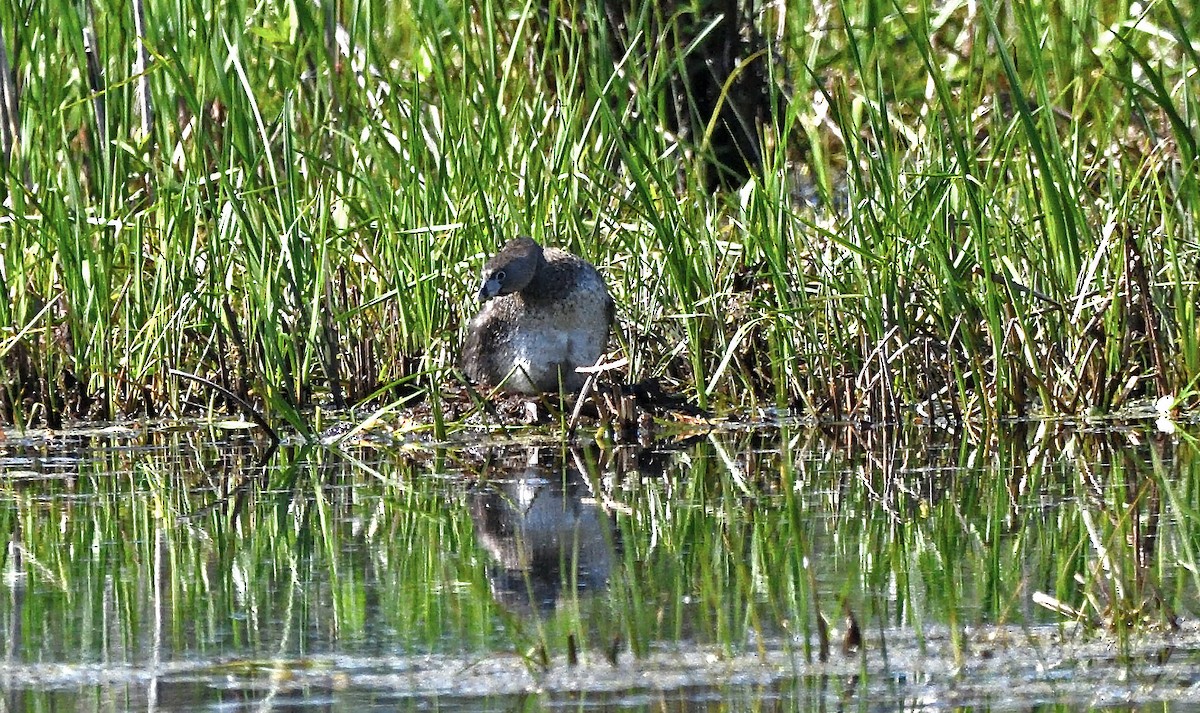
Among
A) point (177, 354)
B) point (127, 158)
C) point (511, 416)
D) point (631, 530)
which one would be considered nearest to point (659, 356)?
point (511, 416)

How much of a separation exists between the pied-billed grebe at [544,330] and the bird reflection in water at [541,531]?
786mm

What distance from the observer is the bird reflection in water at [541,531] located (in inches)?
139

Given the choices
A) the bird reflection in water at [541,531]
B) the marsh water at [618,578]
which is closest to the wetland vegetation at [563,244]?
the marsh water at [618,578]

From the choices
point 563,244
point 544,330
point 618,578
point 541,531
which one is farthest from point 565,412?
point 618,578

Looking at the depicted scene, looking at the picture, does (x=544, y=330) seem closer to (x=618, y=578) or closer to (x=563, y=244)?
(x=563, y=244)

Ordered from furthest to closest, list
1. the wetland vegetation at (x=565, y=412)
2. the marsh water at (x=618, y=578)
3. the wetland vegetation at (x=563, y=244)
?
the wetland vegetation at (x=563, y=244) → the wetland vegetation at (x=565, y=412) → the marsh water at (x=618, y=578)

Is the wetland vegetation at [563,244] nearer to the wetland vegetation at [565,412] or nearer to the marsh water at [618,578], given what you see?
the wetland vegetation at [565,412]

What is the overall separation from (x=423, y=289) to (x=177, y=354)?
792 millimetres

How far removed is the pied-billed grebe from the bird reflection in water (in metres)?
0.79

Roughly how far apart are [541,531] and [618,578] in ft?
1.99

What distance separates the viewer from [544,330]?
6141 millimetres

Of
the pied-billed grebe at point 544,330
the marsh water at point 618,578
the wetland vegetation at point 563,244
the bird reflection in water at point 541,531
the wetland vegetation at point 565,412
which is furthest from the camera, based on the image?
the pied-billed grebe at point 544,330

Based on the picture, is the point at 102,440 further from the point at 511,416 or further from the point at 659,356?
the point at 659,356

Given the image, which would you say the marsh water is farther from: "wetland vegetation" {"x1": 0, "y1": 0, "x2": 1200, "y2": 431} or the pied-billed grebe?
the pied-billed grebe
